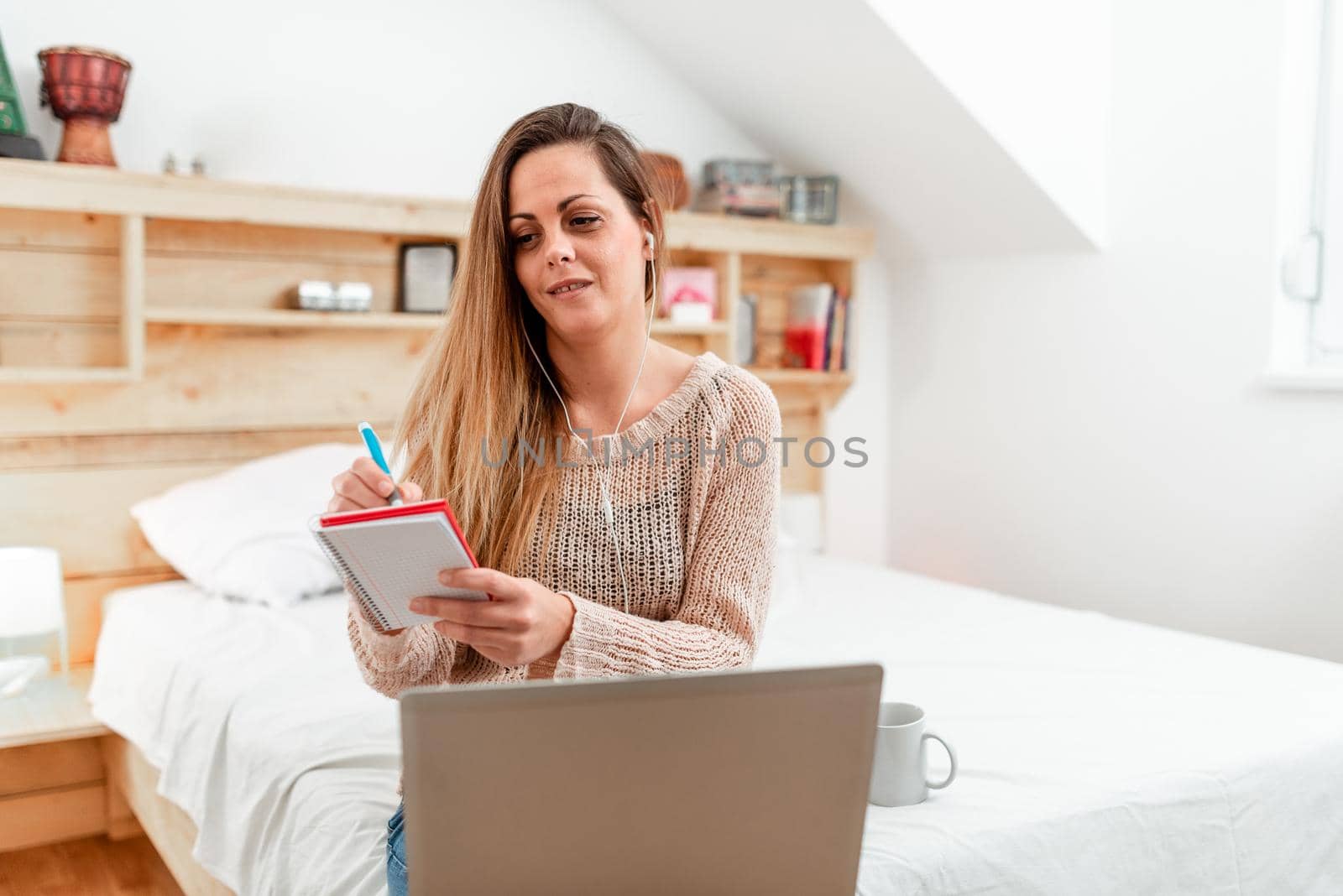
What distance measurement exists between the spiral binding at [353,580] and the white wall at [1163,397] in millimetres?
2123

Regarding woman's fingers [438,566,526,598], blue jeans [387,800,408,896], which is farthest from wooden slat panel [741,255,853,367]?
woman's fingers [438,566,526,598]

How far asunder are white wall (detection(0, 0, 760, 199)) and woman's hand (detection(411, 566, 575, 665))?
6.56ft

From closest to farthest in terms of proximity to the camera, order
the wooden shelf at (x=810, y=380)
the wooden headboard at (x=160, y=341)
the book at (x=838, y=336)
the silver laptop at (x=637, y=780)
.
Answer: the silver laptop at (x=637, y=780) < the wooden headboard at (x=160, y=341) < the wooden shelf at (x=810, y=380) < the book at (x=838, y=336)

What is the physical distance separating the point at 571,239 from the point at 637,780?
0.67 m

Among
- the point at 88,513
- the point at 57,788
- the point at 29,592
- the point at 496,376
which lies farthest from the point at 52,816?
the point at 496,376

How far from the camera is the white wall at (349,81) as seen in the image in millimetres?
2654

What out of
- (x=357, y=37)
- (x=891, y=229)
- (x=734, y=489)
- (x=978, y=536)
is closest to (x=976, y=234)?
(x=891, y=229)

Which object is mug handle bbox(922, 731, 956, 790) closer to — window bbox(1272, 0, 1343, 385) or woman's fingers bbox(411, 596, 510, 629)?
woman's fingers bbox(411, 596, 510, 629)

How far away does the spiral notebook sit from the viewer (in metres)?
0.96

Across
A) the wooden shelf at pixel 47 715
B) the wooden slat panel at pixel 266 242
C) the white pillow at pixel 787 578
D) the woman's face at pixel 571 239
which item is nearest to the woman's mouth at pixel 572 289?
the woman's face at pixel 571 239

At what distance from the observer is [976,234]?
10.9ft

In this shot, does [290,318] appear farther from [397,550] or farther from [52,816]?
[397,550]

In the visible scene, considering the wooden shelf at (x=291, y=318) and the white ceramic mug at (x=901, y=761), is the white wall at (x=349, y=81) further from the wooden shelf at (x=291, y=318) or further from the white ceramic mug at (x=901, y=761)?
the white ceramic mug at (x=901, y=761)

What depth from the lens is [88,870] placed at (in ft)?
7.75
